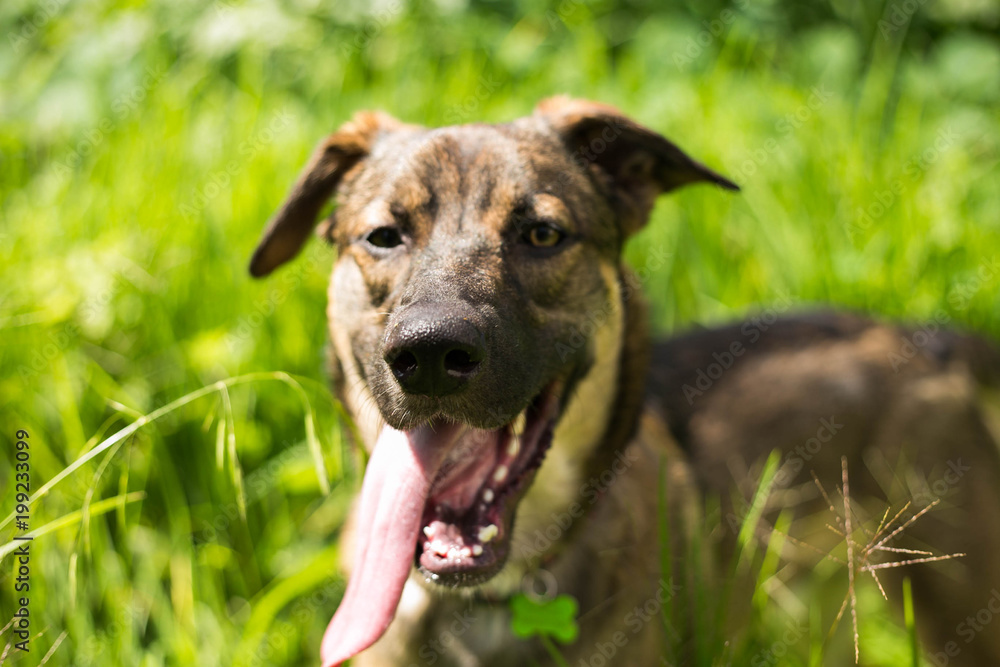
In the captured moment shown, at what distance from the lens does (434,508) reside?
2.42m

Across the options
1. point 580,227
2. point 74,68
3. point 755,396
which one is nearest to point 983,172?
point 755,396

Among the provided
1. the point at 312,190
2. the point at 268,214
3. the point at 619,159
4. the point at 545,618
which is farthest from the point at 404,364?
the point at 268,214

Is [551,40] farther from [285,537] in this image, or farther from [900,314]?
[285,537]

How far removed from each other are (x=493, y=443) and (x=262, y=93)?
355 centimetres

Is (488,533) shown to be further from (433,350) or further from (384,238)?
(384,238)

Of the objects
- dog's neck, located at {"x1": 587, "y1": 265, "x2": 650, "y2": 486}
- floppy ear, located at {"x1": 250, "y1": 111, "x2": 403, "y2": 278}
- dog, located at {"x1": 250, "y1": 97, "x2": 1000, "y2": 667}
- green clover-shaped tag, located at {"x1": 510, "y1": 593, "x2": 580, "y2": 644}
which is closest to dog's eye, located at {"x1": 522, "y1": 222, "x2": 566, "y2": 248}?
dog, located at {"x1": 250, "y1": 97, "x2": 1000, "y2": 667}

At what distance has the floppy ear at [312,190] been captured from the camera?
9.77 feet

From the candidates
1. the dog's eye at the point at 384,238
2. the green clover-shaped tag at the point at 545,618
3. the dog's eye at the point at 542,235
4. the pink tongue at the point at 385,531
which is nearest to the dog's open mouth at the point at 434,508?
the pink tongue at the point at 385,531

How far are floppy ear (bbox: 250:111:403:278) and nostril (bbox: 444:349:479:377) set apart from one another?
1.14 metres

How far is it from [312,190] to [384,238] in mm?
536

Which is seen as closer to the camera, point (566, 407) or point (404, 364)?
point (404, 364)

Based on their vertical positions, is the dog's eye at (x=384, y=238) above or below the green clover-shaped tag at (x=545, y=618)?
above

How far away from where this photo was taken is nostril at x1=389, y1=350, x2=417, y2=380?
208 cm

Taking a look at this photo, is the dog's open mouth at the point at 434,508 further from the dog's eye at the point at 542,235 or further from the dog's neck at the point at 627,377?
the dog's eye at the point at 542,235
